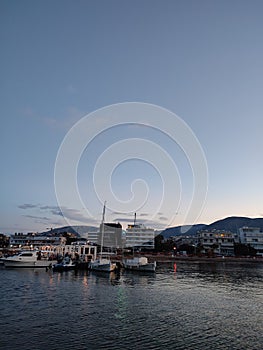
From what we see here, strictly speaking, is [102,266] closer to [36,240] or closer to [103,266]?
[103,266]

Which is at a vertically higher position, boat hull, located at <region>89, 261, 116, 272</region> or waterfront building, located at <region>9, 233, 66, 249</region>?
waterfront building, located at <region>9, 233, 66, 249</region>

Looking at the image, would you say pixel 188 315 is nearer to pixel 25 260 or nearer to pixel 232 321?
pixel 232 321

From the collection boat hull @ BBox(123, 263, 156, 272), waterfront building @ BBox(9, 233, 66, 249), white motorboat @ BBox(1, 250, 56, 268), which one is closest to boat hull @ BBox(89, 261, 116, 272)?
boat hull @ BBox(123, 263, 156, 272)

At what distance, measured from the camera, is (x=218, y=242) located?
145000 mm

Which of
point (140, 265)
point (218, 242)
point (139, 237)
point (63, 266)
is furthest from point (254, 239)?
point (63, 266)

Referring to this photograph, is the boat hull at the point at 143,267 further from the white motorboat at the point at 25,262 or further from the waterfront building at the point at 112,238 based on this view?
the waterfront building at the point at 112,238

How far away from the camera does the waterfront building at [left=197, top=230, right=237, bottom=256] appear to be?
465 feet

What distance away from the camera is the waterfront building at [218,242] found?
142 m

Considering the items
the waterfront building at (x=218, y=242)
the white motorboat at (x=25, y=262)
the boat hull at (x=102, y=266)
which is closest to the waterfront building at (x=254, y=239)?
the waterfront building at (x=218, y=242)

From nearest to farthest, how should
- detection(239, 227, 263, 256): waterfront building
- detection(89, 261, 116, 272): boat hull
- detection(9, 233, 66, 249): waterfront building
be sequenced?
detection(89, 261, 116, 272): boat hull < detection(9, 233, 66, 249): waterfront building < detection(239, 227, 263, 256): waterfront building

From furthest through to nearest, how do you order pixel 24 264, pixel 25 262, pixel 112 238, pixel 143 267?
pixel 112 238
pixel 143 267
pixel 25 262
pixel 24 264

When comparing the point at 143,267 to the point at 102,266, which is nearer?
the point at 102,266

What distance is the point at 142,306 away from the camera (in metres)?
27.1

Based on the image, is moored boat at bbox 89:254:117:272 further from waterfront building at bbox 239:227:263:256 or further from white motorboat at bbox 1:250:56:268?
waterfront building at bbox 239:227:263:256
